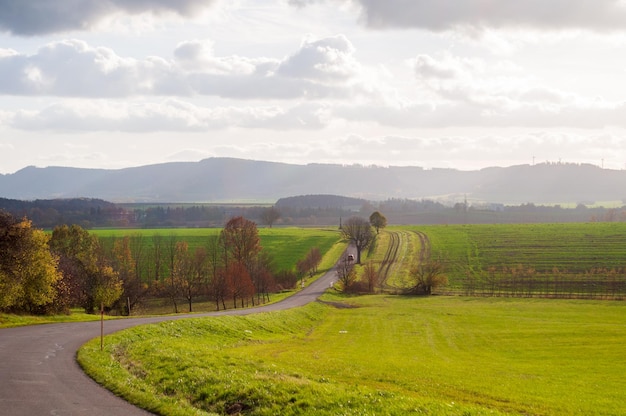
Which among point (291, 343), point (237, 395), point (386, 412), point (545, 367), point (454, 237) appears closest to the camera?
point (386, 412)

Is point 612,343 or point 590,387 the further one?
point 612,343

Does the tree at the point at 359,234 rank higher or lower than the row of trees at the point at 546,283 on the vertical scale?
higher

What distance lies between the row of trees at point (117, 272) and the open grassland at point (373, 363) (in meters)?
14.9

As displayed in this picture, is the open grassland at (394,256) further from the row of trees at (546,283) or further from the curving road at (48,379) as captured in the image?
the curving road at (48,379)

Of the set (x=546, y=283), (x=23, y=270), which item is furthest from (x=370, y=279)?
(x=23, y=270)

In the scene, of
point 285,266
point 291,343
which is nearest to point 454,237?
point 285,266

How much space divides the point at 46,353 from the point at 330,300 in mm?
65958

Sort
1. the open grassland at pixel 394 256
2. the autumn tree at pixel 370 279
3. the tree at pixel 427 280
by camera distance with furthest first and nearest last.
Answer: the open grassland at pixel 394 256 < the autumn tree at pixel 370 279 < the tree at pixel 427 280

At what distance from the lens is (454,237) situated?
537 feet

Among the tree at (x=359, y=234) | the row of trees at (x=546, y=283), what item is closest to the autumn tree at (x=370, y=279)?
the row of trees at (x=546, y=283)

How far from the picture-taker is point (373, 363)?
35750mm

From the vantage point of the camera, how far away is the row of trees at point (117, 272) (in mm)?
46312

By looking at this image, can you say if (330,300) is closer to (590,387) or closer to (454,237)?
(590,387)

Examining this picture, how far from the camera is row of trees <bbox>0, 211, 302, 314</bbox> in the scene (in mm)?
46312
